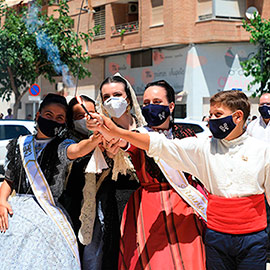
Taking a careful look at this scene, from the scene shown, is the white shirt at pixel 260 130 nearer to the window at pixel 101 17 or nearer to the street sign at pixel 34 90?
the street sign at pixel 34 90

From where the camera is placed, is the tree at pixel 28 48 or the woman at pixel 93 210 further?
the tree at pixel 28 48

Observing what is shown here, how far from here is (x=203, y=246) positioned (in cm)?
315

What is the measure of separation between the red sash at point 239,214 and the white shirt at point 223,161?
44mm

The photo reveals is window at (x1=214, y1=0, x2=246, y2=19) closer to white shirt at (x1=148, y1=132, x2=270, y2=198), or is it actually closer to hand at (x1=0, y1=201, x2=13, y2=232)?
white shirt at (x1=148, y1=132, x2=270, y2=198)

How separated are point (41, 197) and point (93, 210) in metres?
0.42

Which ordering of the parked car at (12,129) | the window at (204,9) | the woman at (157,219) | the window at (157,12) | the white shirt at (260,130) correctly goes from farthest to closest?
the window at (157,12)
the window at (204,9)
the parked car at (12,129)
the white shirt at (260,130)
the woman at (157,219)

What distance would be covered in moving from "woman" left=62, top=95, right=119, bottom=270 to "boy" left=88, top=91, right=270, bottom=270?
2.28 feet

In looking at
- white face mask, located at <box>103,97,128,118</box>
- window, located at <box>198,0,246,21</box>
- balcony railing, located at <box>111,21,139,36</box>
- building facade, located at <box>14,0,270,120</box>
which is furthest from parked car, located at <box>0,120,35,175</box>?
balcony railing, located at <box>111,21,139,36</box>

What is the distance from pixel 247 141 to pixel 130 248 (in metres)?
1.15

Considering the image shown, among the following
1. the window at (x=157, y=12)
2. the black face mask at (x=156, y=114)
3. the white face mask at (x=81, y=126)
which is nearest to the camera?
the black face mask at (x=156, y=114)

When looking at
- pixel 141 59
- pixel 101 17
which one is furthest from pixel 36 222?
pixel 101 17

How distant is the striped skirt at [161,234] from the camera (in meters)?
→ 3.13

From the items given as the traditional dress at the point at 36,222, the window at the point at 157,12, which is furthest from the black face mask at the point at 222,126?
the window at the point at 157,12

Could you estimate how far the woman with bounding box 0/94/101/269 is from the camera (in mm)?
3072
